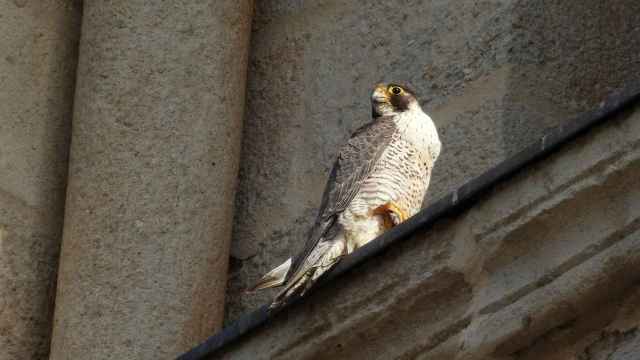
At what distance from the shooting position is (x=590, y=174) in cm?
434

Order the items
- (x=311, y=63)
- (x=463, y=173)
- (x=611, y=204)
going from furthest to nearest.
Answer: (x=311, y=63), (x=463, y=173), (x=611, y=204)

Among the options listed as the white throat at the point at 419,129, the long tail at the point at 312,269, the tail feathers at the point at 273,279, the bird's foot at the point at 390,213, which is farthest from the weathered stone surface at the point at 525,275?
the white throat at the point at 419,129

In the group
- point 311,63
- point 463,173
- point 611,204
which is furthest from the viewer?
point 311,63

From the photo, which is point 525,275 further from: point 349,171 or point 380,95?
point 380,95

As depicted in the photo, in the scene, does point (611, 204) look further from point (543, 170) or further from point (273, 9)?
point (273, 9)

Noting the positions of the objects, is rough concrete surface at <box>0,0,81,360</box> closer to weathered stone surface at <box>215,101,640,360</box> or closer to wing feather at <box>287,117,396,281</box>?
wing feather at <box>287,117,396,281</box>

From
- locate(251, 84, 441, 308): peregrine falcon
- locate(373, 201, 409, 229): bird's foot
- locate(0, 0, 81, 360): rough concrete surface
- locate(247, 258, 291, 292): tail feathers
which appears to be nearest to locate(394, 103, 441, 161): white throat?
locate(251, 84, 441, 308): peregrine falcon

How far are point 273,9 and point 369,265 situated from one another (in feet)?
4.89

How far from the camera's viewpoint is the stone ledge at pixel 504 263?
4.32 m

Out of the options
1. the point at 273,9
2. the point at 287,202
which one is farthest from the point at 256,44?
the point at 287,202

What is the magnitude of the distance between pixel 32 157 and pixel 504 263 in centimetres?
165

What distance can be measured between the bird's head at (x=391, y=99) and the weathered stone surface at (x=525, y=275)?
0.88m

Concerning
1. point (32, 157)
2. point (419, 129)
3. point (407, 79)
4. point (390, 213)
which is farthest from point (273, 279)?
point (32, 157)

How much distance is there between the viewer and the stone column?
18.1ft
